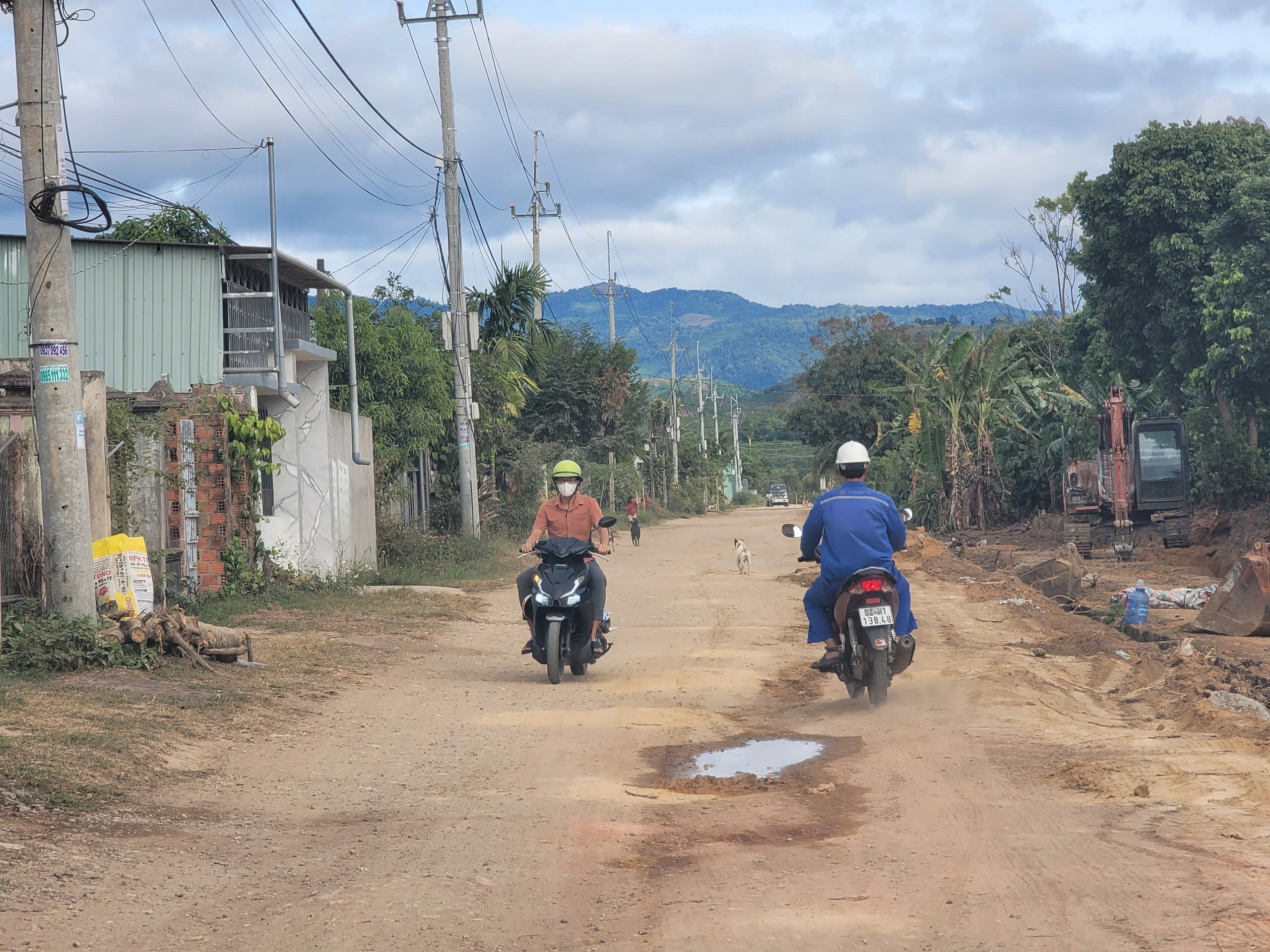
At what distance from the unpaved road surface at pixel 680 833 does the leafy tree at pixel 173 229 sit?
12.9 meters

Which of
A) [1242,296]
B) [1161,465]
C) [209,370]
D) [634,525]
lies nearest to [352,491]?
[209,370]

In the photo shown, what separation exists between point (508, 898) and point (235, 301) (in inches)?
608

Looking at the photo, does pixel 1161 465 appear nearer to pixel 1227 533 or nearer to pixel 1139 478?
pixel 1139 478

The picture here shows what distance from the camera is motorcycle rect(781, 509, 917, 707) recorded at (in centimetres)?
881

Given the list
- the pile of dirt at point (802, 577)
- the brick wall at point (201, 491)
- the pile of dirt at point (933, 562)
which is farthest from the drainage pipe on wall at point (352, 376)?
the pile of dirt at point (933, 562)

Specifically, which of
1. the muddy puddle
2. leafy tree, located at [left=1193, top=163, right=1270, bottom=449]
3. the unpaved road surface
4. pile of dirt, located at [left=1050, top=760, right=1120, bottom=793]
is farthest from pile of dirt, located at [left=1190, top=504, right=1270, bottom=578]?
pile of dirt, located at [left=1050, top=760, right=1120, bottom=793]

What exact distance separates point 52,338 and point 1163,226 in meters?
27.3

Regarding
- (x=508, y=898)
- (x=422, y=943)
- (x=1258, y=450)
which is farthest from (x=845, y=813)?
(x=1258, y=450)

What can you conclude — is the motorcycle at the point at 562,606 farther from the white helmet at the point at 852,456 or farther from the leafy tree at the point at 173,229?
the leafy tree at the point at 173,229

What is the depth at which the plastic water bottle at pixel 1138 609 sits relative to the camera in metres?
13.9

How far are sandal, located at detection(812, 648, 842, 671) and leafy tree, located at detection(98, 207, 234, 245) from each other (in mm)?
14251

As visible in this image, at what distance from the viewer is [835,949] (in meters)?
4.12

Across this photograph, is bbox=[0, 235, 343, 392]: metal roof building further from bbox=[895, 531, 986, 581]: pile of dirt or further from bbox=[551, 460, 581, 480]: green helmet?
bbox=[895, 531, 986, 581]: pile of dirt

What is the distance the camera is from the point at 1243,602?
1314 cm
